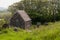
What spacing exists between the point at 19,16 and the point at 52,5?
15577mm

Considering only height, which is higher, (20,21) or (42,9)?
(42,9)

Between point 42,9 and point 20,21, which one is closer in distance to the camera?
point 20,21

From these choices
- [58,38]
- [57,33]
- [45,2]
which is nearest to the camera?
[58,38]

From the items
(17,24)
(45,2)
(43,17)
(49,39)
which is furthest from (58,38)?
(45,2)

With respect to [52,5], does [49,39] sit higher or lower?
higher

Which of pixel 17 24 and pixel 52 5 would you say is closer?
pixel 17 24

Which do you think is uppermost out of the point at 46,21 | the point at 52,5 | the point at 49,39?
the point at 49,39

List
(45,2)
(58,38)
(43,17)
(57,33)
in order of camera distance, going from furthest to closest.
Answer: (45,2) → (43,17) → (57,33) → (58,38)

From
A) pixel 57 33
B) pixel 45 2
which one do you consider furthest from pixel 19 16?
pixel 57 33

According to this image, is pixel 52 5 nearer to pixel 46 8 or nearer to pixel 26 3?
pixel 46 8

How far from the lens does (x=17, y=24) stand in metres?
45.8

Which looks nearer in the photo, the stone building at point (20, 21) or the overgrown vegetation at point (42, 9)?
the stone building at point (20, 21)

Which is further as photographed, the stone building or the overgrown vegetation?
the overgrown vegetation

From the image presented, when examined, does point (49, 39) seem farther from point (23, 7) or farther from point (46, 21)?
point (23, 7)
